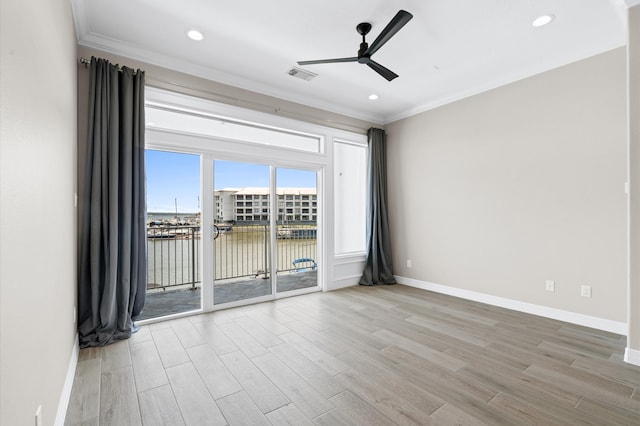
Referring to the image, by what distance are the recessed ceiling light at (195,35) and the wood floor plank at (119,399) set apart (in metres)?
3.02

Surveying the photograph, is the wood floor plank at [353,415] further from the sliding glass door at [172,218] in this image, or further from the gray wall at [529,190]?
the gray wall at [529,190]

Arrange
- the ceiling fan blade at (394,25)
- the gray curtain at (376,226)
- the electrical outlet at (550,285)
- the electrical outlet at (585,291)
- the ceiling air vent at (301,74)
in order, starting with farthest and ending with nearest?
1. the gray curtain at (376,226)
2. the ceiling air vent at (301,74)
3. the electrical outlet at (550,285)
4. the electrical outlet at (585,291)
5. the ceiling fan blade at (394,25)

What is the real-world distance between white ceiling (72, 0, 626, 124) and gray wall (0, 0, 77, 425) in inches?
35.3

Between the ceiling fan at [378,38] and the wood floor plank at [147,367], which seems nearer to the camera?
the wood floor plank at [147,367]

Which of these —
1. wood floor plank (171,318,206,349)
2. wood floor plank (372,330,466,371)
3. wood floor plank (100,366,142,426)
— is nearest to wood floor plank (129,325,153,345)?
wood floor plank (171,318,206,349)

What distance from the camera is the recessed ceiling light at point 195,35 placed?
2.87 meters

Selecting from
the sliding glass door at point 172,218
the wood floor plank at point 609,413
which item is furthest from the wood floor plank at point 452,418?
the sliding glass door at point 172,218

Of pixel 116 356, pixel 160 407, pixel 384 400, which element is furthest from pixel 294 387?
pixel 116 356

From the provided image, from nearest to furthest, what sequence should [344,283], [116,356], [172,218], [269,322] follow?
[116,356] < [269,322] < [172,218] < [344,283]

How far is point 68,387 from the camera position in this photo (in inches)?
78.2

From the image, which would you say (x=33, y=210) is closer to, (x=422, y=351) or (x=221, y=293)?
(x=422, y=351)

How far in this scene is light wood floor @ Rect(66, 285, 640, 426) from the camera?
1809 mm

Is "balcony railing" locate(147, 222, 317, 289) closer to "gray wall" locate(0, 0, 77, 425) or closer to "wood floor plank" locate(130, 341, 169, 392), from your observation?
"wood floor plank" locate(130, 341, 169, 392)

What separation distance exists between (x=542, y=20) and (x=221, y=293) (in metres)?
4.72
